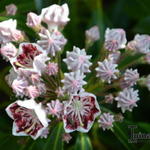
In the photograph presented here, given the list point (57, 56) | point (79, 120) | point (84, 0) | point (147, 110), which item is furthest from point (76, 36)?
point (79, 120)

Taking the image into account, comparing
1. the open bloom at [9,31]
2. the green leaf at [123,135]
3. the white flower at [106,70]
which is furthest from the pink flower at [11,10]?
the green leaf at [123,135]

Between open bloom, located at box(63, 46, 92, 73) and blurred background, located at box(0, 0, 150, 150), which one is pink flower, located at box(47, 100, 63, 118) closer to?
open bloom, located at box(63, 46, 92, 73)

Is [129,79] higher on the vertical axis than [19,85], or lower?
lower

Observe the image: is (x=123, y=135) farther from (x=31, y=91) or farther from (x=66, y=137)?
(x=31, y=91)

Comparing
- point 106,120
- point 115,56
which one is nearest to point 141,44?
point 115,56

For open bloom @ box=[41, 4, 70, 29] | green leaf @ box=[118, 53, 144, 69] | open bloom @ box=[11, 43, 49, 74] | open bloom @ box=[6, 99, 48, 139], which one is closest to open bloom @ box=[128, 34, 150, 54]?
green leaf @ box=[118, 53, 144, 69]

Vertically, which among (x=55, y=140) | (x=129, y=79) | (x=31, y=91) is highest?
(x=31, y=91)

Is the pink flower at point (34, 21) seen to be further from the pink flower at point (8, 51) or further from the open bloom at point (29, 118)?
the open bloom at point (29, 118)
